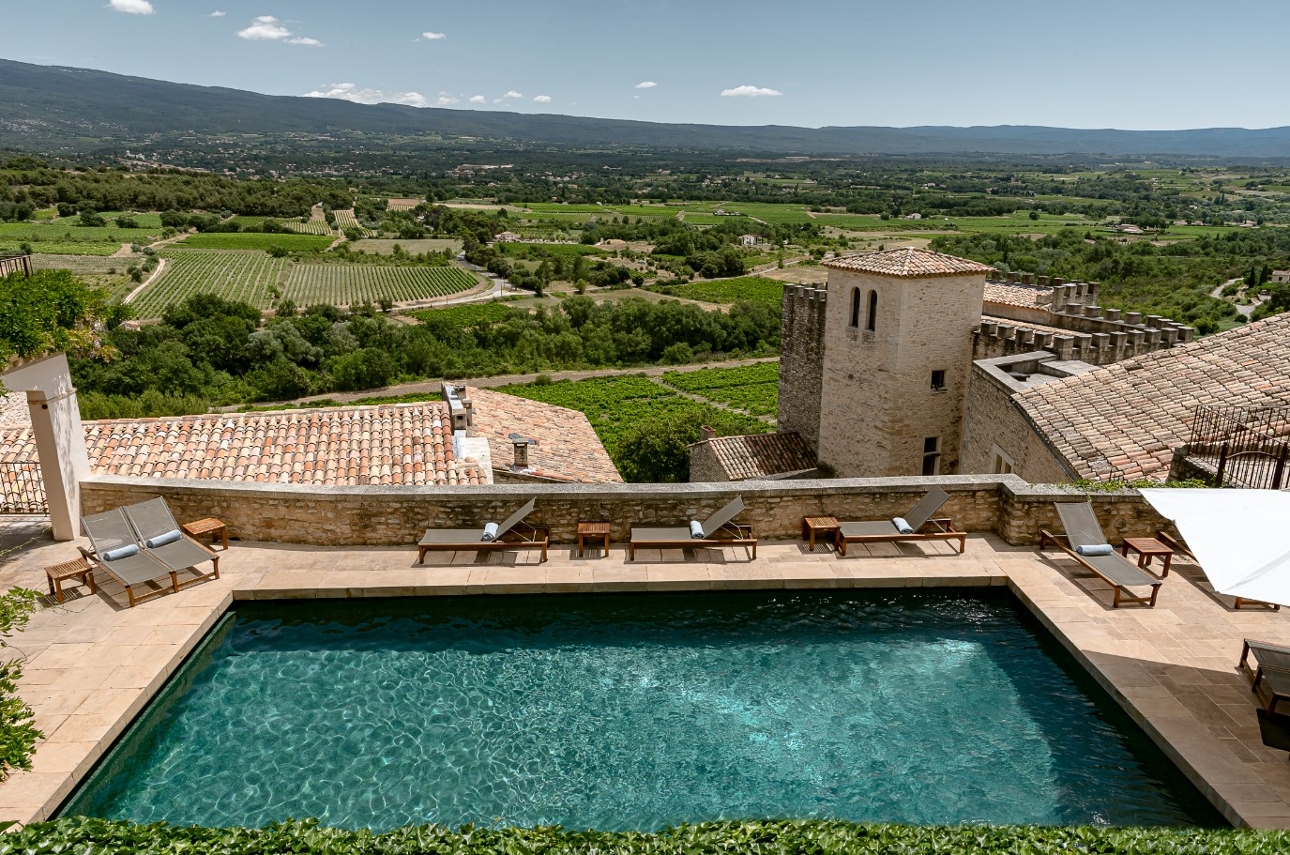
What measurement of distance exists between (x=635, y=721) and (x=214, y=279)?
302 feet

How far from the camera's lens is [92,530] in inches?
366

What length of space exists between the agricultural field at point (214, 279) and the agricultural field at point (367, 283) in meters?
2.55

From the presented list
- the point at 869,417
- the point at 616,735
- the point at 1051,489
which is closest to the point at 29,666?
the point at 616,735

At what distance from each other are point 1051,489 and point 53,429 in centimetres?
1242

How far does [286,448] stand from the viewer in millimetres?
14477

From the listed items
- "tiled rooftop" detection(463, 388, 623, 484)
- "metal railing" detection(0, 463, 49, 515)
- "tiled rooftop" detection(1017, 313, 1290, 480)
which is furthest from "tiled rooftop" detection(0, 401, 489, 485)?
"tiled rooftop" detection(1017, 313, 1290, 480)

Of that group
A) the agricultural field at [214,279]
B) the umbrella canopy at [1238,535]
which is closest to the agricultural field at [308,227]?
the agricultural field at [214,279]

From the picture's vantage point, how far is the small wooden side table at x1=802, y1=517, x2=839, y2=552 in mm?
10070

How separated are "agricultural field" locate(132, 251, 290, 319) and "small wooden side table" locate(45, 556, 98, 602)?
70.0 m

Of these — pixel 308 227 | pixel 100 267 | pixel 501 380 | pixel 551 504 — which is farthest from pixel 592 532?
pixel 308 227

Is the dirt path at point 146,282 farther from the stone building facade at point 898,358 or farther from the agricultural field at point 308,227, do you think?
the stone building facade at point 898,358

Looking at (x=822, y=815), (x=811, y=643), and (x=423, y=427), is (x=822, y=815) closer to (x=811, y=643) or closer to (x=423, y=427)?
(x=811, y=643)

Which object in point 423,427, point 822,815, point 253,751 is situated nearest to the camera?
point 822,815

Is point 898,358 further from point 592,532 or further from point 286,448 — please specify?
point 286,448
